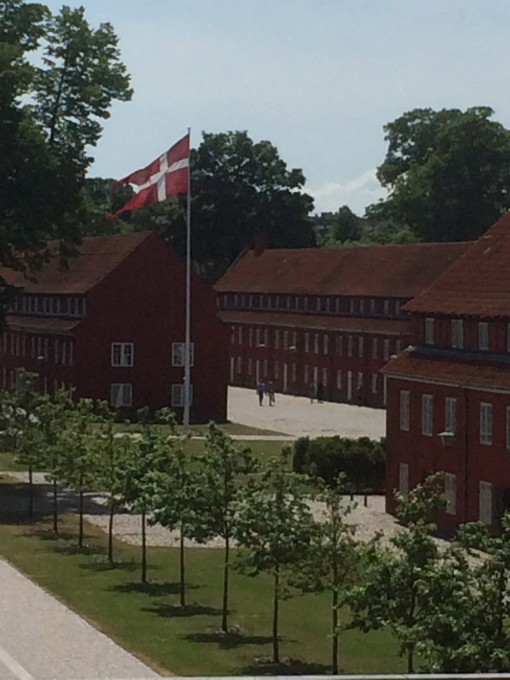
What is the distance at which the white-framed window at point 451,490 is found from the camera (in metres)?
50.7

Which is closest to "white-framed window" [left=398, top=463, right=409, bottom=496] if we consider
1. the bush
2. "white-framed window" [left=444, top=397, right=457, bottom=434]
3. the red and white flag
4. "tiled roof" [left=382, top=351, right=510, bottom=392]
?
"tiled roof" [left=382, top=351, right=510, bottom=392]

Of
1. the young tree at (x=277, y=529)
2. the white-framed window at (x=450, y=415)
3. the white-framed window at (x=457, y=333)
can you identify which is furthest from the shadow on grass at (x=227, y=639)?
the white-framed window at (x=457, y=333)

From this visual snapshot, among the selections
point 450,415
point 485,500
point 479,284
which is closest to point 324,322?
point 479,284

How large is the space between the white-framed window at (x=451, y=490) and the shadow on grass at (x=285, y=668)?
21.2m

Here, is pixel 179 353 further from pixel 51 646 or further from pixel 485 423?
pixel 51 646

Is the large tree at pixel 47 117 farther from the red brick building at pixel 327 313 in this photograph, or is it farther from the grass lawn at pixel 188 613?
the red brick building at pixel 327 313

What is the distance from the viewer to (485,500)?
4919 cm

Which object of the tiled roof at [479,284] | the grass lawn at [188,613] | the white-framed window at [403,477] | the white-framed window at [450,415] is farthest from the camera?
the white-framed window at [403,477]

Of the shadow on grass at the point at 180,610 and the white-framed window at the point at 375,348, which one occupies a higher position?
the white-framed window at the point at 375,348

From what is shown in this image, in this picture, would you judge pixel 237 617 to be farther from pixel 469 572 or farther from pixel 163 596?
pixel 469 572

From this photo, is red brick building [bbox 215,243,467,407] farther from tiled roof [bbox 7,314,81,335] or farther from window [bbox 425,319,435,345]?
window [bbox 425,319,435,345]

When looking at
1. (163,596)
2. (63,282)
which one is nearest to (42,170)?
(163,596)

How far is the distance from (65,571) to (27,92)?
2421 cm

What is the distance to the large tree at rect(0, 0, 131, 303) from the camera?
2295 inches
